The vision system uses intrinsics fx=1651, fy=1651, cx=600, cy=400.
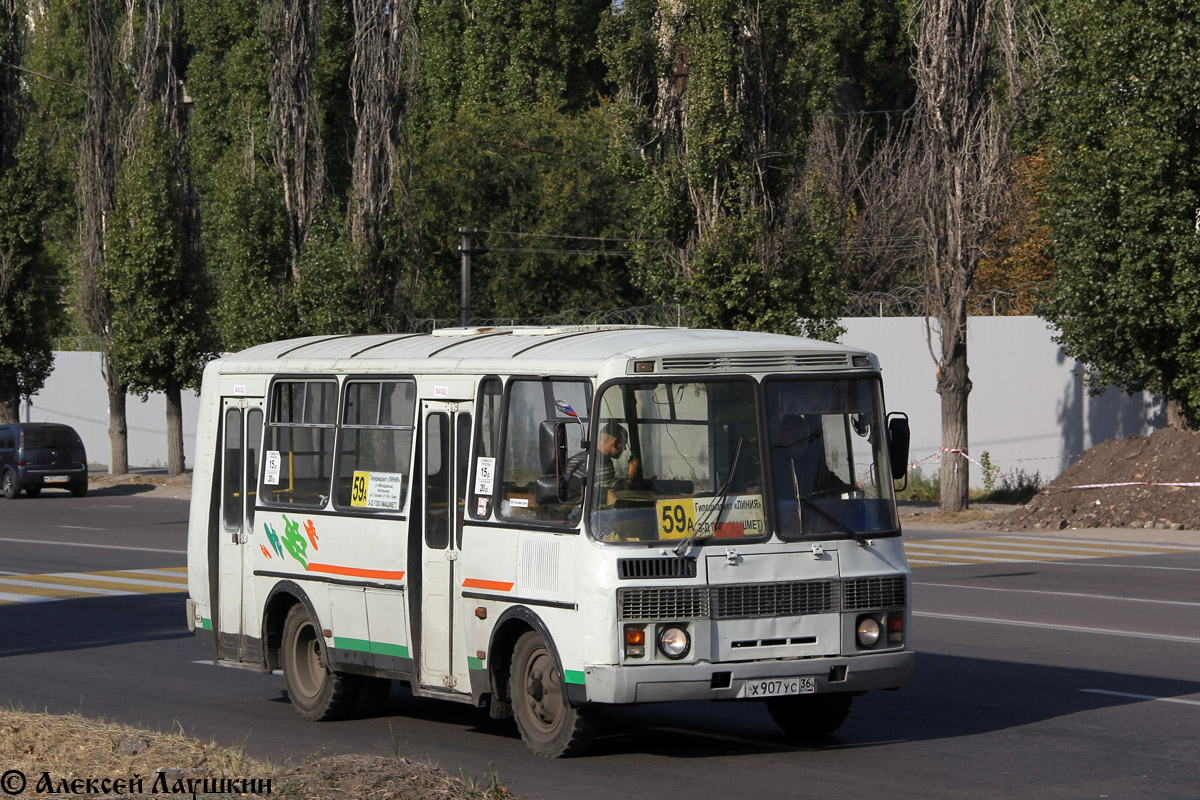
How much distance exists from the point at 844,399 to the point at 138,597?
38.3 feet

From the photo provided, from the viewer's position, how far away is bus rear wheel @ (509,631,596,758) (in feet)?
30.7

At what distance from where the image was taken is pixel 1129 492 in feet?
93.8

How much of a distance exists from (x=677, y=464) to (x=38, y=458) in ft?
112

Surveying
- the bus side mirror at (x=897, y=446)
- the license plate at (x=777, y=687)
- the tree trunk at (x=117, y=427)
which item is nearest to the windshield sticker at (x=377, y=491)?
the license plate at (x=777, y=687)

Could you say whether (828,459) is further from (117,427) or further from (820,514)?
(117,427)

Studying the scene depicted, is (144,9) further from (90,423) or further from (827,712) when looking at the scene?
(827,712)

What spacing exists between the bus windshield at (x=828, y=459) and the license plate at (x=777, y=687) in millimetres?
807

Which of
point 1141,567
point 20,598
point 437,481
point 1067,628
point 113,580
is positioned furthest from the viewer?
point 1141,567

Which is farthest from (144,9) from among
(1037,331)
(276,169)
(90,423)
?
(1037,331)

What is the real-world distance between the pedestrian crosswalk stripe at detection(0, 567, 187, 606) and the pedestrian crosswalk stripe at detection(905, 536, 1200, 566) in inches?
384

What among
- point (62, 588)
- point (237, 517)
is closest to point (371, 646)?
point (237, 517)

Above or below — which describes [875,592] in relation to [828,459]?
below

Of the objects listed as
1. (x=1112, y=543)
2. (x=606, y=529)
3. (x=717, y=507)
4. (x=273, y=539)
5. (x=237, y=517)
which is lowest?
(x=1112, y=543)

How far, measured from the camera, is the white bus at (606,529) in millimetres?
9156
